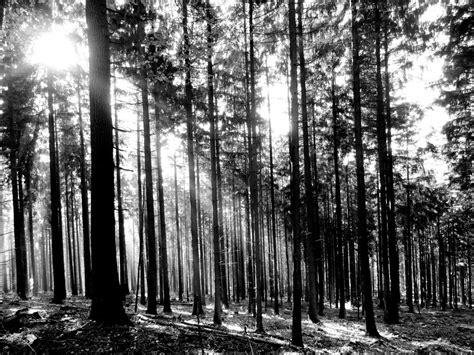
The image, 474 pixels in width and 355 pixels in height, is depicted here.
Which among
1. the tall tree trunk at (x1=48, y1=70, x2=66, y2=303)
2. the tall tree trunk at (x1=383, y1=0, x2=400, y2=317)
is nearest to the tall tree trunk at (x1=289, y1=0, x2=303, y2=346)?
the tall tree trunk at (x1=383, y1=0, x2=400, y2=317)

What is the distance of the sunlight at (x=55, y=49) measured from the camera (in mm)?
11081

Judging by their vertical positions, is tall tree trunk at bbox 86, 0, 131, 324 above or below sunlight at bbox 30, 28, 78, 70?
below

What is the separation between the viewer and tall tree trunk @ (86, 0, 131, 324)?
775cm

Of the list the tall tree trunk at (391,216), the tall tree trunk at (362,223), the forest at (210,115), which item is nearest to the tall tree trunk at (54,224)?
the forest at (210,115)

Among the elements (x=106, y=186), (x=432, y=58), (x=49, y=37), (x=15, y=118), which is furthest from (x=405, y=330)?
(x=15, y=118)

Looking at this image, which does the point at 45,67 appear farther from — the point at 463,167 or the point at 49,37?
the point at 463,167

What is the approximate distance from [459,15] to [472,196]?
1097 cm

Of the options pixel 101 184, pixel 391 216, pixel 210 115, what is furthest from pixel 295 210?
pixel 391 216

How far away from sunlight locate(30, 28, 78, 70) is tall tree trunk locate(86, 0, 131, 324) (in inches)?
124

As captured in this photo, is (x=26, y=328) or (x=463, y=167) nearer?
(x=26, y=328)

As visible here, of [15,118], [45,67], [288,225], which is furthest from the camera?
[288,225]

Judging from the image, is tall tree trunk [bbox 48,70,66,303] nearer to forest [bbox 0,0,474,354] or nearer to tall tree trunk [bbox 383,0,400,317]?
forest [bbox 0,0,474,354]

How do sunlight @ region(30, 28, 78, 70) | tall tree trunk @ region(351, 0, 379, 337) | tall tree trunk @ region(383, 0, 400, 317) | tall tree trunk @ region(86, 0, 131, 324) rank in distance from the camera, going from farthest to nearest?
tall tree trunk @ region(383, 0, 400, 317)
tall tree trunk @ region(351, 0, 379, 337)
sunlight @ region(30, 28, 78, 70)
tall tree trunk @ region(86, 0, 131, 324)

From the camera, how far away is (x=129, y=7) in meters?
10.7
